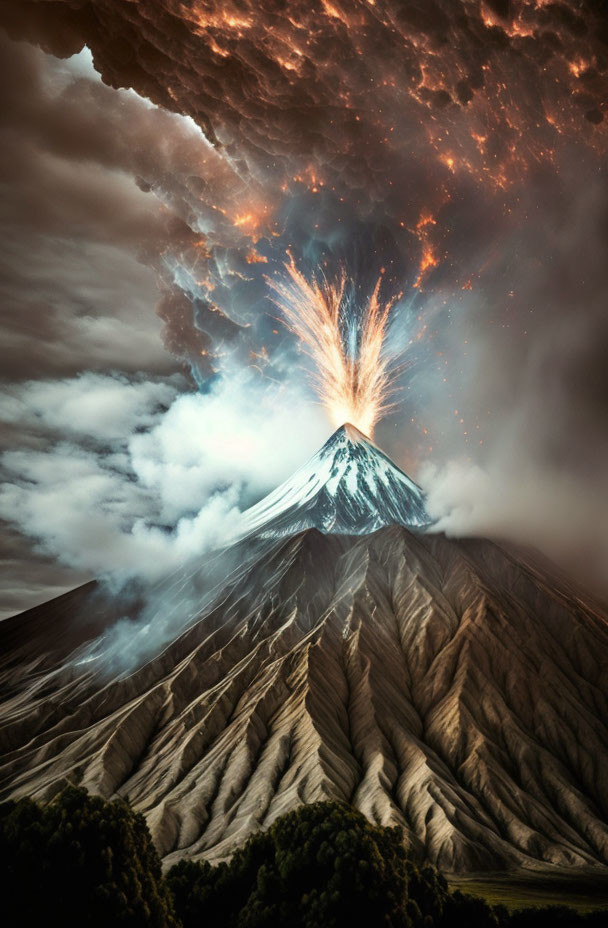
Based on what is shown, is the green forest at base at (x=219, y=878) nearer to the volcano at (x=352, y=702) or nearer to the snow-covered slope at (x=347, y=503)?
the volcano at (x=352, y=702)

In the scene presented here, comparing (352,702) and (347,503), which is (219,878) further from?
(347,503)

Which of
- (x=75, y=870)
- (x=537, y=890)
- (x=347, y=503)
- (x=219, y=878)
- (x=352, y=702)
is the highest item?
(x=347, y=503)

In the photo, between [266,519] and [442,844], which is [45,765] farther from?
[266,519]

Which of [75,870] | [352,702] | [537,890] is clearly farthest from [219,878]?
[352,702]

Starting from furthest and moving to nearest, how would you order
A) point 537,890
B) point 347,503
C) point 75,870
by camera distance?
point 347,503 → point 537,890 → point 75,870

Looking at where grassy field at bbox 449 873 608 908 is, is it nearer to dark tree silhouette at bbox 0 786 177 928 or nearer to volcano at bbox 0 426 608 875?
volcano at bbox 0 426 608 875

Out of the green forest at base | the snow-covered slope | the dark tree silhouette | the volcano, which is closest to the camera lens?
the dark tree silhouette

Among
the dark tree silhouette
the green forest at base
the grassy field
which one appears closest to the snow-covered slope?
the grassy field
